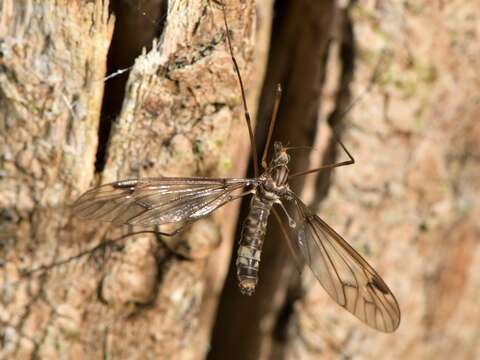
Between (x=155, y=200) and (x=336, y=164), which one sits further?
(x=336, y=164)

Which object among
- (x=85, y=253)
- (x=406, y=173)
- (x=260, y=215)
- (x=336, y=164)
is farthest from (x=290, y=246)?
(x=85, y=253)

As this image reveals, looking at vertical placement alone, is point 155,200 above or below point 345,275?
above

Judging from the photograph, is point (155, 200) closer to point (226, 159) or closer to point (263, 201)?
point (226, 159)

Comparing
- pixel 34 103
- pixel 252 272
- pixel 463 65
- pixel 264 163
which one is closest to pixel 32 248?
pixel 34 103

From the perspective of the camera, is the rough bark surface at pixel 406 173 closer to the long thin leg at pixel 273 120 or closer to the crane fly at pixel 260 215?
the crane fly at pixel 260 215

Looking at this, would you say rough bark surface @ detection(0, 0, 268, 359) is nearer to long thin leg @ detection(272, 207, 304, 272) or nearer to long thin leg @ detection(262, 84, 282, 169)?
long thin leg @ detection(262, 84, 282, 169)

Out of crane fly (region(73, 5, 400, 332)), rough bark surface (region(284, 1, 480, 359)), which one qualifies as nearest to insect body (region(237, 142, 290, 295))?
crane fly (region(73, 5, 400, 332))
